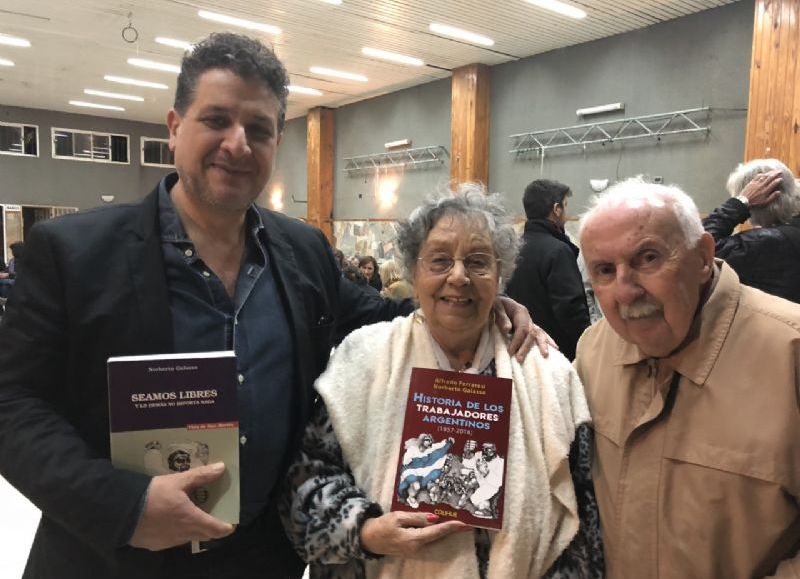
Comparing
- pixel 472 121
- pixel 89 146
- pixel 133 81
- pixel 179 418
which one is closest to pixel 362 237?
pixel 472 121

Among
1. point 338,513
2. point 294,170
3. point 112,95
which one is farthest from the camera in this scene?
point 294,170

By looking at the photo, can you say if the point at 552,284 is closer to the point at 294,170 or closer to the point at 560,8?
the point at 560,8

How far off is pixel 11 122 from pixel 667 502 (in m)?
17.1

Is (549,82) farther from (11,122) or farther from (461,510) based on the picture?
(11,122)

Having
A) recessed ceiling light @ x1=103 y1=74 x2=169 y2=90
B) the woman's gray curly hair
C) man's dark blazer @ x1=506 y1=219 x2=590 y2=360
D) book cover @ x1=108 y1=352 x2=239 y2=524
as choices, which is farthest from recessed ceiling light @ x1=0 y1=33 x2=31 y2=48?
book cover @ x1=108 y1=352 x2=239 y2=524

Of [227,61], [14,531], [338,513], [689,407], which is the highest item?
[227,61]

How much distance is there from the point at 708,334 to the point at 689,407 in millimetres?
170

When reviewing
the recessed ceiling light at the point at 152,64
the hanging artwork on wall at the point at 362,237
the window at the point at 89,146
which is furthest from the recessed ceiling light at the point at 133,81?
the window at the point at 89,146

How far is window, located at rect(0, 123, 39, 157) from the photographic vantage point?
580 inches

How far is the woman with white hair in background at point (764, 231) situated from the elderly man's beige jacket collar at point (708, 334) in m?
1.61

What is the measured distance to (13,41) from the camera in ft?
29.8

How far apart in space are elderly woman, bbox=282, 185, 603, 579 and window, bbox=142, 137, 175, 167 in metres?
16.4

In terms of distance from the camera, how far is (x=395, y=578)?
1.45 m

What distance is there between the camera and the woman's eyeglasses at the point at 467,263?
63.7 inches
